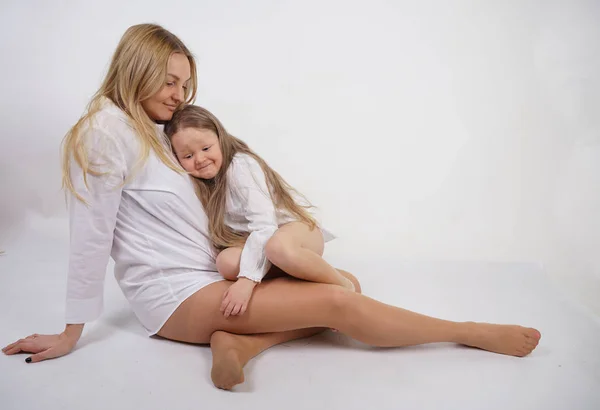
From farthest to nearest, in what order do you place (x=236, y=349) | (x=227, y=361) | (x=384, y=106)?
(x=384, y=106) < (x=236, y=349) < (x=227, y=361)

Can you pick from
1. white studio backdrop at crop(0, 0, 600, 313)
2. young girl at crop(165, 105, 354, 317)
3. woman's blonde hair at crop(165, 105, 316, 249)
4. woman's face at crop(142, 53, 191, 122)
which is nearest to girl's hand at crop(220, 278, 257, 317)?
young girl at crop(165, 105, 354, 317)

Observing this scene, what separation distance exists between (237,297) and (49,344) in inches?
22.9

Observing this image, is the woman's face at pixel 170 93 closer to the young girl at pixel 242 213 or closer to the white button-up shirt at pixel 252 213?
the young girl at pixel 242 213

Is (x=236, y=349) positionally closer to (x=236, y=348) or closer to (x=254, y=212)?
(x=236, y=348)

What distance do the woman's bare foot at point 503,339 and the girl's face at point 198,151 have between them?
0.93 m

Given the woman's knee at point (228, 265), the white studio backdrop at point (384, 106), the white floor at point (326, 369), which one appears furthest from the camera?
the white studio backdrop at point (384, 106)

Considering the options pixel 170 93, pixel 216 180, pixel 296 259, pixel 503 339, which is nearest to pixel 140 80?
pixel 170 93

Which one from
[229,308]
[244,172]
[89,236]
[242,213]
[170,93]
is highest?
[170,93]

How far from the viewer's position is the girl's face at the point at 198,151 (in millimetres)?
2068

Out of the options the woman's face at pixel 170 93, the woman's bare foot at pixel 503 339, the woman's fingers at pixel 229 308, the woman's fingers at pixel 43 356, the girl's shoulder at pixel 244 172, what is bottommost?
the woman's fingers at pixel 43 356

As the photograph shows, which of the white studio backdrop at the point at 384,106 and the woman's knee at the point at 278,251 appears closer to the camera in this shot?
the woman's knee at the point at 278,251

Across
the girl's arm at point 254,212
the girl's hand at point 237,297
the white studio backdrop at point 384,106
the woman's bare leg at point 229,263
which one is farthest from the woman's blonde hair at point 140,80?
the white studio backdrop at point 384,106

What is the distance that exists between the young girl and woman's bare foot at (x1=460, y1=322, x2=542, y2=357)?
0.42m

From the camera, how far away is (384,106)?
12.8 ft
